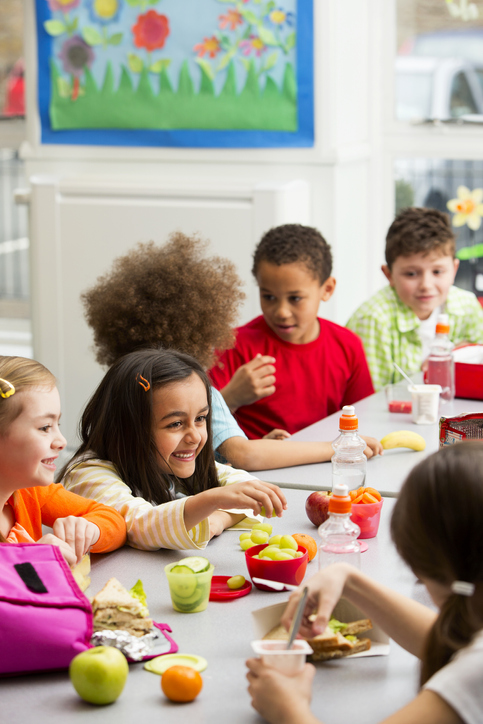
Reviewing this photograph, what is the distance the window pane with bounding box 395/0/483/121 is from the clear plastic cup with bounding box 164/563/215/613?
111 inches

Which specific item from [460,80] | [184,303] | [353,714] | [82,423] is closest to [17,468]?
[82,423]

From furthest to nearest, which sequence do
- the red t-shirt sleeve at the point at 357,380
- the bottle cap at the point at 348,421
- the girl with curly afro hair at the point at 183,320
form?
the red t-shirt sleeve at the point at 357,380, the girl with curly afro hair at the point at 183,320, the bottle cap at the point at 348,421

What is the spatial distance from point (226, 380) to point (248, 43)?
1623 mm

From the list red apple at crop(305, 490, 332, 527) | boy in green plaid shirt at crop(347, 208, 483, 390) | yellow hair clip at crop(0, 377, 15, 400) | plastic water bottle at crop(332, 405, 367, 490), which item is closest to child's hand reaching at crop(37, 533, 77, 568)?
yellow hair clip at crop(0, 377, 15, 400)

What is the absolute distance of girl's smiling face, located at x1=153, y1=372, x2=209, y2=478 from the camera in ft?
5.08

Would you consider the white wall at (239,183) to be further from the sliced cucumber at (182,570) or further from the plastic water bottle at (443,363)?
the sliced cucumber at (182,570)

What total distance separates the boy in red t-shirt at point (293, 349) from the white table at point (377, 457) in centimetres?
12

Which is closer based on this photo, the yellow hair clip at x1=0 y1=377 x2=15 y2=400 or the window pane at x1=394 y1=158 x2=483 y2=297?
the yellow hair clip at x1=0 y1=377 x2=15 y2=400

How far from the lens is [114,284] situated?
2.00m

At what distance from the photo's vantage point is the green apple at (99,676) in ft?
3.12

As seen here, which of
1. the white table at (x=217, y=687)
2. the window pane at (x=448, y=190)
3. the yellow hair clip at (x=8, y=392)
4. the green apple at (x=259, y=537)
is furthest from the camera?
the window pane at (x=448, y=190)

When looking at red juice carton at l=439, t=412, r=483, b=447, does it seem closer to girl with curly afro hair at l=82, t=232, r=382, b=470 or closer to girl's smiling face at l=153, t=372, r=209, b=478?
Answer: girl with curly afro hair at l=82, t=232, r=382, b=470

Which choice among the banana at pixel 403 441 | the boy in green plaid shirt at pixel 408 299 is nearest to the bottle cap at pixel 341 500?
the banana at pixel 403 441

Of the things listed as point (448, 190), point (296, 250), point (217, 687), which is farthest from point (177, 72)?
point (217, 687)
